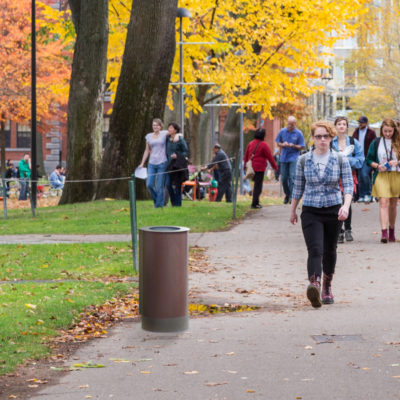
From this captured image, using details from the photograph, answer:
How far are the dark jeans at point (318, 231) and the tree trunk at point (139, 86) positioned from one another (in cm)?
1289

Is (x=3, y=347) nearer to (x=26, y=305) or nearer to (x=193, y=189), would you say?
(x=26, y=305)

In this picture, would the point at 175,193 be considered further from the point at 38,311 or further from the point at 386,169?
the point at 38,311

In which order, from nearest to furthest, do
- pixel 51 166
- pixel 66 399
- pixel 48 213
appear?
1. pixel 66 399
2. pixel 48 213
3. pixel 51 166

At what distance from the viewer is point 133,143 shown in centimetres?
2256

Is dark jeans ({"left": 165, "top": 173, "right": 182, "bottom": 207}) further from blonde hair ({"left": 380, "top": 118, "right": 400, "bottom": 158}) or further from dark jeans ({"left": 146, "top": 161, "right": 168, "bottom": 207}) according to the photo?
blonde hair ({"left": 380, "top": 118, "right": 400, "bottom": 158})

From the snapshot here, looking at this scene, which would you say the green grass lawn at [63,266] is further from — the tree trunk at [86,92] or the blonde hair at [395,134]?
the blonde hair at [395,134]

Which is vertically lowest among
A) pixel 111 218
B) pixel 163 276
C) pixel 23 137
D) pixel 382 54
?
pixel 111 218

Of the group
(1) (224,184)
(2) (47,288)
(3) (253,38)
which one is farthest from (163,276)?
(3) (253,38)

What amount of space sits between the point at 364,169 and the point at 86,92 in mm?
6581

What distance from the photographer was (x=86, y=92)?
24281mm

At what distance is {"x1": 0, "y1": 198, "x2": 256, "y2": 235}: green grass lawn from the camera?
57.5 ft

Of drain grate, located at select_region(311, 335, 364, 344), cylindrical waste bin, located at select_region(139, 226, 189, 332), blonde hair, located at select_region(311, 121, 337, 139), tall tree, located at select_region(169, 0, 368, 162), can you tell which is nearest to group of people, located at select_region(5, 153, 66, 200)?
tall tree, located at select_region(169, 0, 368, 162)

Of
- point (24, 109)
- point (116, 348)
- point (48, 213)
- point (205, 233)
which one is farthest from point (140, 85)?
point (24, 109)

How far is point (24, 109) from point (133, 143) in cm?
2874
